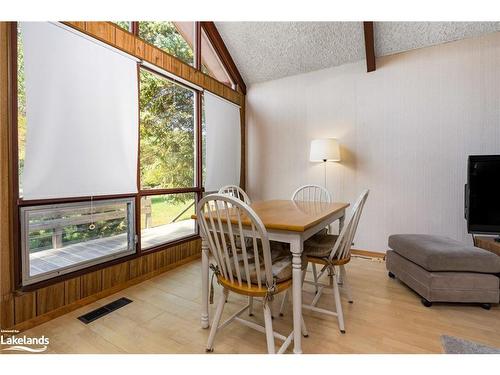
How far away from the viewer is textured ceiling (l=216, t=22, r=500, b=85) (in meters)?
2.72

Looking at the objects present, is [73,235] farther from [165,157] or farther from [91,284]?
[165,157]

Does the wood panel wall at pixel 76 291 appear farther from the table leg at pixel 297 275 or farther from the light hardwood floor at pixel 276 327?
the table leg at pixel 297 275

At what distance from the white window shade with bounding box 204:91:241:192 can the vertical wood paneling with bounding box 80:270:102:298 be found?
1.56m

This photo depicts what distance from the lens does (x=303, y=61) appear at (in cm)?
339

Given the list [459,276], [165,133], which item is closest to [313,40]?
[165,133]

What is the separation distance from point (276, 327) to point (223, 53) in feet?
11.5

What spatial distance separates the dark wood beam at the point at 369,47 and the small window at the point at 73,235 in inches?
121

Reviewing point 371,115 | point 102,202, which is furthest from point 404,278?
point 102,202

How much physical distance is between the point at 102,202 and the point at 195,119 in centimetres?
153

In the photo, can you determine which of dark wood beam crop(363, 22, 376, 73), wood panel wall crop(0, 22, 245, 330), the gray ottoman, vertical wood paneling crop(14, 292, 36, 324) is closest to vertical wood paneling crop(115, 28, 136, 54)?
wood panel wall crop(0, 22, 245, 330)

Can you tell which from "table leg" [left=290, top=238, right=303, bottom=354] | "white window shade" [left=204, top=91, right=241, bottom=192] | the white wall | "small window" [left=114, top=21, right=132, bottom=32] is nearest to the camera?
"table leg" [left=290, top=238, right=303, bottom=354]

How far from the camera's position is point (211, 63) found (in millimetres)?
3467

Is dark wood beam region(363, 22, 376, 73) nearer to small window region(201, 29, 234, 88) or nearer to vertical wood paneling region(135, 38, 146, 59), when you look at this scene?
small window region(201, 29, 234, 88)

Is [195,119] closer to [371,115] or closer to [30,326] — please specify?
[371,115]
